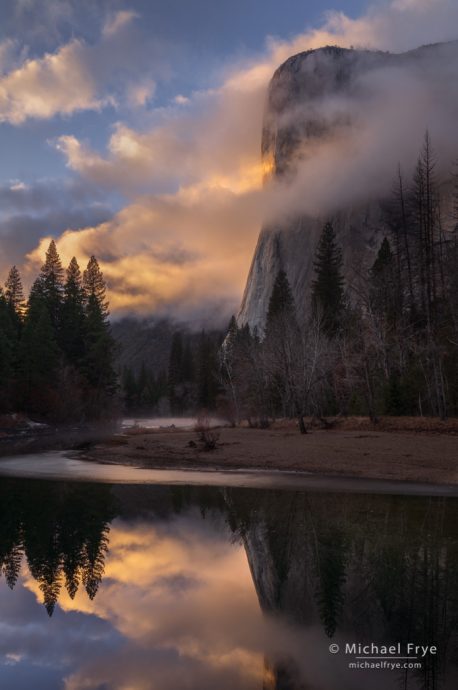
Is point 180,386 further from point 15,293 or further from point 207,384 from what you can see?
point 15,293

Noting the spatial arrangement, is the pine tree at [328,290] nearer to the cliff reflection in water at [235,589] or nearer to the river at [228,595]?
the river at [228,595]

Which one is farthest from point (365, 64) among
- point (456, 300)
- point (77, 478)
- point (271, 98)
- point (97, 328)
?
point (77, 478)

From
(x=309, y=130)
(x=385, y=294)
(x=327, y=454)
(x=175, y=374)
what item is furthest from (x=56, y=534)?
(x=309, y=130)

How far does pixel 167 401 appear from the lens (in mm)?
119188

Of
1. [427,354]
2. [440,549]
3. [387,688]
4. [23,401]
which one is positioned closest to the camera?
[387,688]

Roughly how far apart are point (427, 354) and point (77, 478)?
79.9ft

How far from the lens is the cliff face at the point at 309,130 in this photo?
3634 inches

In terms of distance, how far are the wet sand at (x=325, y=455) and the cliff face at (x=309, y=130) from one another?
5646 cm

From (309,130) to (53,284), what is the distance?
214 feet

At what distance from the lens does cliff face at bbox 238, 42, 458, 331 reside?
92.3 m

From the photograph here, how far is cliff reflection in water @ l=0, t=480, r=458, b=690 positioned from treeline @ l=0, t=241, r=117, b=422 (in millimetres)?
47191

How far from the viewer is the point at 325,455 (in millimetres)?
26469

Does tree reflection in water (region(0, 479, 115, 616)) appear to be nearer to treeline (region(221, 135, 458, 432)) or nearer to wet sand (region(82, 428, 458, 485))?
wet sand (region(82, 428, 458, 485))

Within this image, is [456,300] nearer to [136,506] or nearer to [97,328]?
[136,506]
